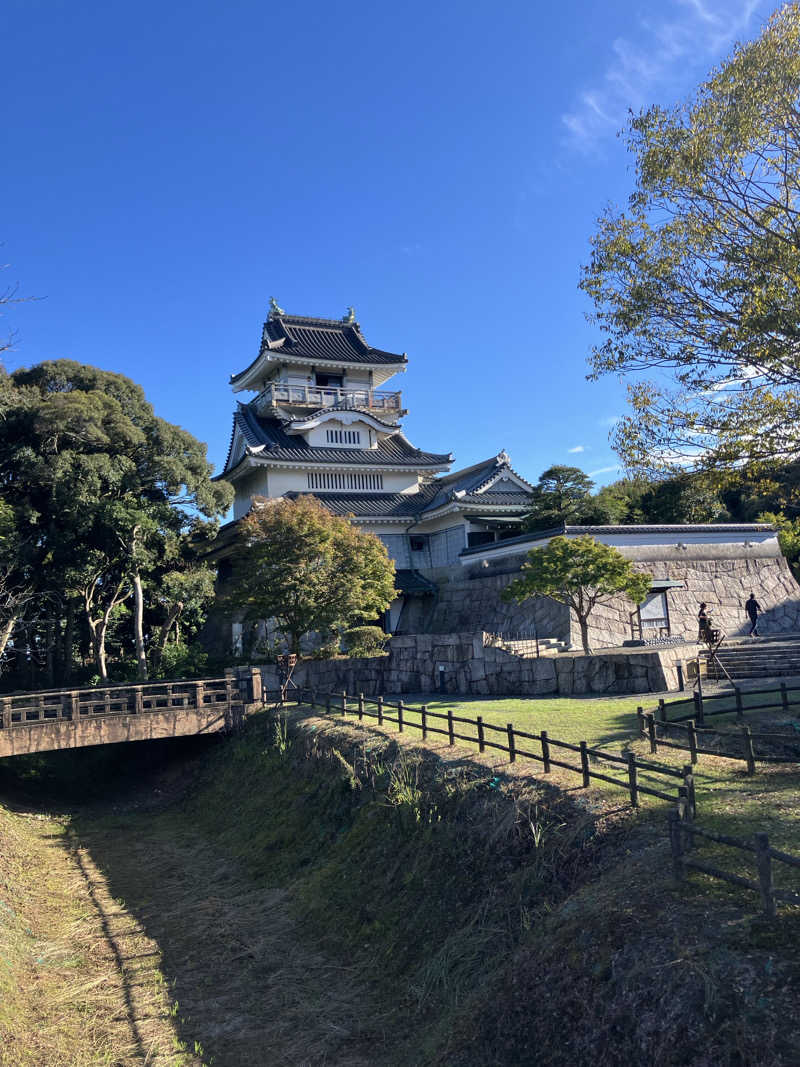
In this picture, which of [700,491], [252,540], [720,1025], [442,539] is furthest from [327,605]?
[720,1025]

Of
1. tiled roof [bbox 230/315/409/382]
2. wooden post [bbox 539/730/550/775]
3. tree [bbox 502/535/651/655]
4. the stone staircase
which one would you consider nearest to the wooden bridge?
tree [bbox 502/535/651/655]

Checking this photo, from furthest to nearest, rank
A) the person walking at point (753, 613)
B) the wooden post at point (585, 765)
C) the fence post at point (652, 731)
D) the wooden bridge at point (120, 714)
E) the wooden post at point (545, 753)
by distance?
the person walking at point (753, 613), the wooden bridge at point (120, 714), the fence post at point (652, 731), the wooden post at point (545, 753), the wooden post at point (585, 765)

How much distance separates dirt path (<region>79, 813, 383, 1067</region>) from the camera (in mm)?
7508

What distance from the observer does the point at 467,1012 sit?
21.4ft

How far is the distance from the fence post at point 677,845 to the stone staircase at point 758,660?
11921mm

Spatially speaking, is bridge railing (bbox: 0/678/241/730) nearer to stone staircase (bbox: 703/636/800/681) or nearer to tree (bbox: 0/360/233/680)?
tree (bbox: 0/360/233/680)

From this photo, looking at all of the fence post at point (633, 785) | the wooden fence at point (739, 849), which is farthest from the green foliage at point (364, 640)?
the wooden fence at point (739, 849)

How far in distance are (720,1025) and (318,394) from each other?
30725 mm

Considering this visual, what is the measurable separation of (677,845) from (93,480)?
60.7ft

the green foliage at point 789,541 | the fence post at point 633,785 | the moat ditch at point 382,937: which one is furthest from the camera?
the green foliage at point 789,541

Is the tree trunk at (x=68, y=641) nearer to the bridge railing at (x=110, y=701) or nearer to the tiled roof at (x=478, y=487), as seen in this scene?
the bridge railing at (x=110, y=701)

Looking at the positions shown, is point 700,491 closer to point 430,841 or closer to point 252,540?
point 430,841

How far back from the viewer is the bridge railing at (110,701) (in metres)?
16.5

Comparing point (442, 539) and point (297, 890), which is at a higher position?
point (442, 539)
